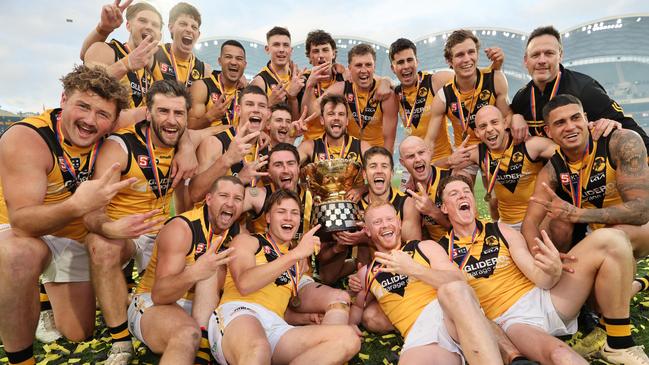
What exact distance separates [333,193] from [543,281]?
2466 mm

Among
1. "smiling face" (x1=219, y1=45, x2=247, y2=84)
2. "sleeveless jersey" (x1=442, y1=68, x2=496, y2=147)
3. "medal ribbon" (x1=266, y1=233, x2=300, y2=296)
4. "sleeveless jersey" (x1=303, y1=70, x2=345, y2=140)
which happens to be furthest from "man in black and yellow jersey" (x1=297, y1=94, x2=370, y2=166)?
"medal ribbon" (x1=266, y1=233, x2=300, y2=296)

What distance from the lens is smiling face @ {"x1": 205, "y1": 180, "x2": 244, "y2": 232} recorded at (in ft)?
13.4

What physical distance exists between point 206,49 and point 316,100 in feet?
229

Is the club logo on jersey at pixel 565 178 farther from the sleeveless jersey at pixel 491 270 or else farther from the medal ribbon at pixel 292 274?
the medal ribbon at pixel 292 274

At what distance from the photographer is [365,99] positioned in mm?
7008

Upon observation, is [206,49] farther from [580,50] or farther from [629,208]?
[629,208]

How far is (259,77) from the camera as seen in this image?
7246 millimetres

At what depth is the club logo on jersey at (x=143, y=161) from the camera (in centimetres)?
439

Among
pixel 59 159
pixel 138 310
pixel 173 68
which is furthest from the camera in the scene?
pixel 173 68

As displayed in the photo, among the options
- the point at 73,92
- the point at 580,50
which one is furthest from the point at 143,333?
the point at 580,50

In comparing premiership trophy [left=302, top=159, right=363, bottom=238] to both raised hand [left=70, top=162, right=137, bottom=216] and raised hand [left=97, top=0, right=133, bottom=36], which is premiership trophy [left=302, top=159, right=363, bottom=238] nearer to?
raised hand [left=70, top=162, right=137, bottom=216]

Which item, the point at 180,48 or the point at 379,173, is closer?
the point at 379,173

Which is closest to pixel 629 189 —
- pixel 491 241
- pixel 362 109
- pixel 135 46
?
pixel 491 241

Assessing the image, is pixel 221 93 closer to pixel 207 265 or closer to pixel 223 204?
pixel 223 204
